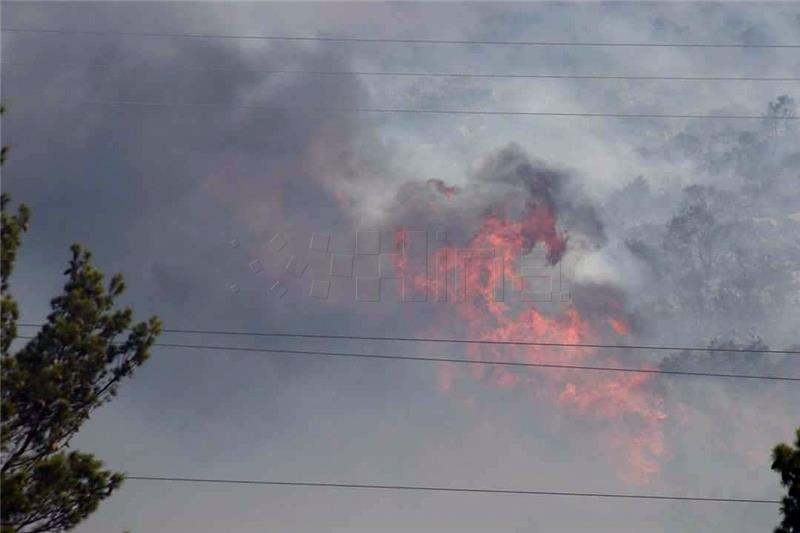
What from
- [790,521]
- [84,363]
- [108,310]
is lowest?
[790,521]

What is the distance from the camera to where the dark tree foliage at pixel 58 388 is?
2527 centimetres

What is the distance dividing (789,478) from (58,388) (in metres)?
20.2

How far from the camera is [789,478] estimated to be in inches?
928

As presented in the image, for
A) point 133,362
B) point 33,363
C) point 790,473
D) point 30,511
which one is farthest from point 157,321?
point 790,473

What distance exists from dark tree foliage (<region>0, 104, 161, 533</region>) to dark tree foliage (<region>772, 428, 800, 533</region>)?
18.3 meters

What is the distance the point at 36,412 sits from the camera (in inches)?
1024

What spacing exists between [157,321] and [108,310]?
152 centimetres

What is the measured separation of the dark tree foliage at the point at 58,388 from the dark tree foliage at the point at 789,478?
18.3m

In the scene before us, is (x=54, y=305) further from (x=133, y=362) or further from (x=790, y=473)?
(x=790, y=473)

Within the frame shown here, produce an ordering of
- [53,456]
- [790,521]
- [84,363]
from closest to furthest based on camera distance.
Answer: [790,521], [53,456], [84,363]

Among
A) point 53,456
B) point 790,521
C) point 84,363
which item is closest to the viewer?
point 790,521

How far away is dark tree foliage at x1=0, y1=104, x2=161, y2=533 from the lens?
2527 cm

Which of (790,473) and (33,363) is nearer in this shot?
(790,473)

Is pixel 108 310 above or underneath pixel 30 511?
above
